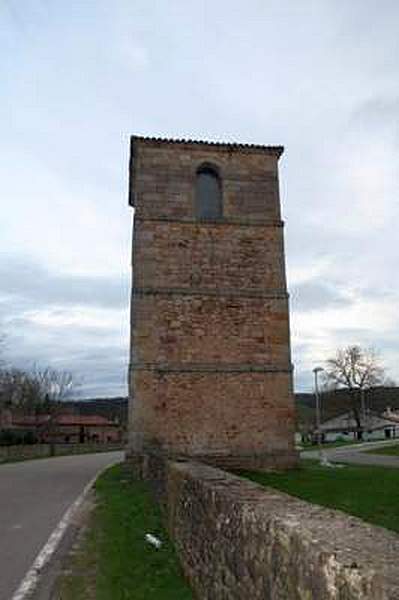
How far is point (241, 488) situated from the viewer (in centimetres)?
556

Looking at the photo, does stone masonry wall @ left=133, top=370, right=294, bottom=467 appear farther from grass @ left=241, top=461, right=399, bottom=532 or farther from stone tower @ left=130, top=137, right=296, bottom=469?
grass @ left=241, top=461, right=399, bottom=532

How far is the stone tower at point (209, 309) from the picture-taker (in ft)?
64.4

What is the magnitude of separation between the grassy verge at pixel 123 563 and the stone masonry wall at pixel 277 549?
0.49 metres

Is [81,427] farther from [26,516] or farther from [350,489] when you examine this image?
[26,516]

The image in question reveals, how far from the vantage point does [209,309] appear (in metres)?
20.5

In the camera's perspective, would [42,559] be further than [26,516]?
No

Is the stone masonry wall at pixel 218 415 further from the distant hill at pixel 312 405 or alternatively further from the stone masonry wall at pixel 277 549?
the distant hill at pixel 312 405

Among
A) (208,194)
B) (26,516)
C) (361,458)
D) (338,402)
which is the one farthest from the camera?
(338,402)

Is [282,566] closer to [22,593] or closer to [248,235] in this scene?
[22,593]

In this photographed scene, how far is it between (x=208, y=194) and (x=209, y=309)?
14.4 ft

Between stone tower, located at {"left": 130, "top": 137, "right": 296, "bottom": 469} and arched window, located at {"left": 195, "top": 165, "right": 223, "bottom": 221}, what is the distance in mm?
36

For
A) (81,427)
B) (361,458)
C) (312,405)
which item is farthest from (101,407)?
(361,458)

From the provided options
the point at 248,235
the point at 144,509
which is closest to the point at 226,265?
the point at 248,235

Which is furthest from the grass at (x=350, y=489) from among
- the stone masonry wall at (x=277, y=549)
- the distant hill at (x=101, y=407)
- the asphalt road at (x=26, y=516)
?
the distant hill at (x=101, y=407)
